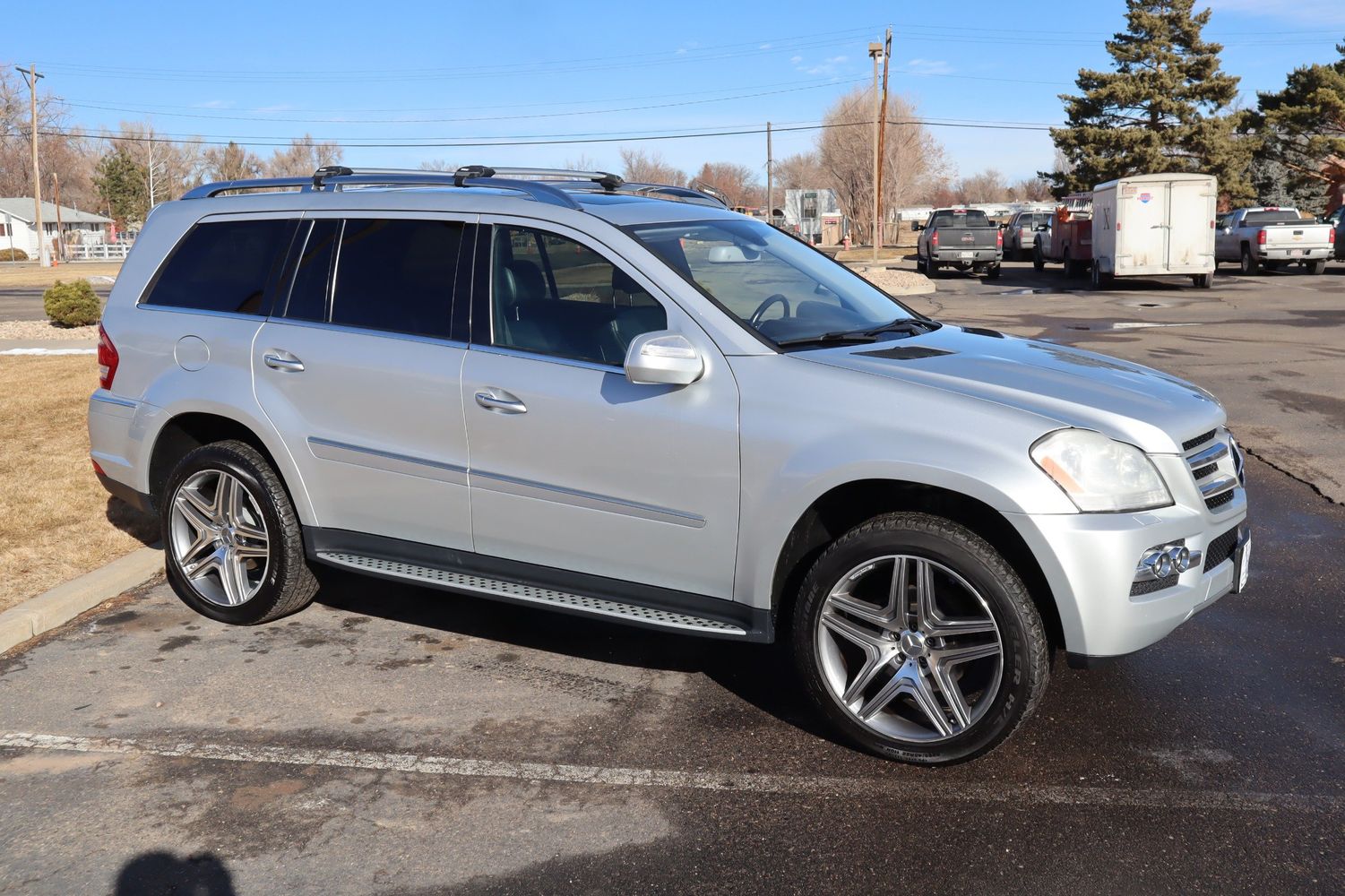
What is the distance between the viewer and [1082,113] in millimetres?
55938

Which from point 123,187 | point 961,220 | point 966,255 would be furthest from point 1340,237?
point 123,187

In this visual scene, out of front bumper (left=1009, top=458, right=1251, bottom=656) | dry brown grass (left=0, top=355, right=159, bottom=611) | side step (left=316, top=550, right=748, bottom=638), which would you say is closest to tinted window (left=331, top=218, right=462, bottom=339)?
Result: side step (left=316, top=550, right=748, bottom=638)

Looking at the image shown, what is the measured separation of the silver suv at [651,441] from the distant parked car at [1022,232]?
39.6m

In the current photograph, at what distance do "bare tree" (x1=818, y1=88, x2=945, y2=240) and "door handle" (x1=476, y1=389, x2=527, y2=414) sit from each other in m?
85.0

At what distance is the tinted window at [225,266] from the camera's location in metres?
5.42

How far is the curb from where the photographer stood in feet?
17.7

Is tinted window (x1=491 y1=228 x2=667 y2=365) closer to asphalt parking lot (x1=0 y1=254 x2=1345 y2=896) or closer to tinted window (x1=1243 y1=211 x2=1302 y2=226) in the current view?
asphalt parking lot (x1=0 y1=254 x2=1345 y2=896)

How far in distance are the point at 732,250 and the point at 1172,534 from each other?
7.03 ft

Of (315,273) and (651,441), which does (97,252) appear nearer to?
(315,273)

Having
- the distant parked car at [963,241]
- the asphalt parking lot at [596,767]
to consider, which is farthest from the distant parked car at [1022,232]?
the asphalt parking lot at [596,767]

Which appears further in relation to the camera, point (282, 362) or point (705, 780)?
point (282, 362)

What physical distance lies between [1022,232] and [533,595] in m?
41.2

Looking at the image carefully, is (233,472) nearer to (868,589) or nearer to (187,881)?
(187,881)

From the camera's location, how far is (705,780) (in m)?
3.94
